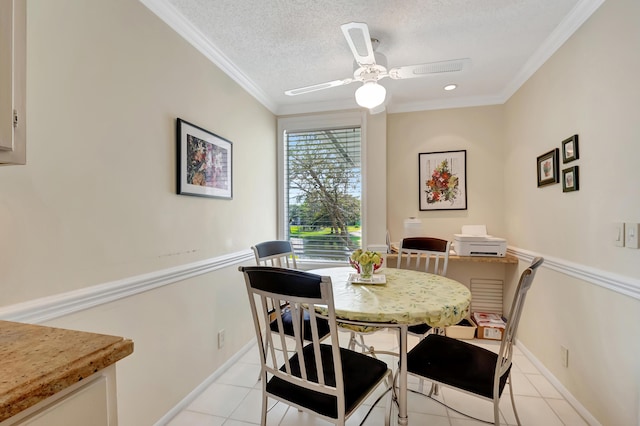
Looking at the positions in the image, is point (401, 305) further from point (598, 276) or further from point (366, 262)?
point (598, 276)

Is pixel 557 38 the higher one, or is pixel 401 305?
pixel 557 38

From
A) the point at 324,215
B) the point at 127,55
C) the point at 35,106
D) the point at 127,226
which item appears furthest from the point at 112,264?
the point at 324,215

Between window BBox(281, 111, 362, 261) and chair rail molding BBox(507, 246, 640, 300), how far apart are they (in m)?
1.74

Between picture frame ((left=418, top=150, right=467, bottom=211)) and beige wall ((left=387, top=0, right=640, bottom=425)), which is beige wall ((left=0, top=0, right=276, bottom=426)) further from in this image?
beige wall ((left=387, top=0, right=640, bottom=425))

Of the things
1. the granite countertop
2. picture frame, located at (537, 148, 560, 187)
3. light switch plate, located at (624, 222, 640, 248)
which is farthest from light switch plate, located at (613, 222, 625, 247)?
the granite countertop

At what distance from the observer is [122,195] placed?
4.86ft

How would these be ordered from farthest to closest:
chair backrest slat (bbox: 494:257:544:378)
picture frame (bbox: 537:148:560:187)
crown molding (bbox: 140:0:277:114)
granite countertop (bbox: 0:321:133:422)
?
picture frame (bbox: 537:148:560:187) → crown molding (bbox: 140:0:277:114) → chair backrest slat (bbox: 494:257:544:378) → granite countertop (bbox: 0:321:133:422)

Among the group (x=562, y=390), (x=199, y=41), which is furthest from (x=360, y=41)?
(x=562, y=390)

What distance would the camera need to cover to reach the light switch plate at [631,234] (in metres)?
1.38

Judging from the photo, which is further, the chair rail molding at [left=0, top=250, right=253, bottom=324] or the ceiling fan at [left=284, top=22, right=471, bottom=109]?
the ceiling fan at [left=284, top=22, right=471, bottom=109]

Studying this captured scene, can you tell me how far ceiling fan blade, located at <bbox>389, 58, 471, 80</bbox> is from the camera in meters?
1.63

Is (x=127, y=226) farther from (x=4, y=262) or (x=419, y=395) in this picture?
(x=419, y=395)

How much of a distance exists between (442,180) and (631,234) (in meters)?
1.88

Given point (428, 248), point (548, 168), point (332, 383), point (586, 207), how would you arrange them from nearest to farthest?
point (332, 383) < point (586, 207) < point (548, 168) < point (428, 248)
